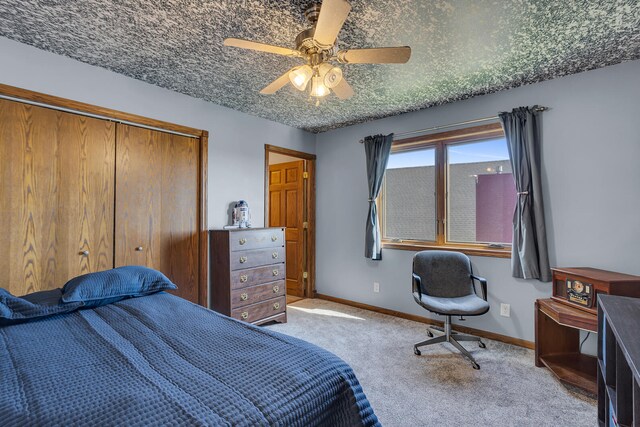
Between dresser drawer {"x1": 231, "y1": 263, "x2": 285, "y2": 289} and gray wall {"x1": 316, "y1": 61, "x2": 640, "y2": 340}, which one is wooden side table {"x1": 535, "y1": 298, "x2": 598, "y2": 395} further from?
dresser drawer {"x1": 231, "y1": 263, "x2": 285, "y2": 289}

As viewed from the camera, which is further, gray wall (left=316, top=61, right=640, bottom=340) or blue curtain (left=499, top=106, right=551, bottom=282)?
blue curtain (left=499, top=106, right=551, bottom=282)

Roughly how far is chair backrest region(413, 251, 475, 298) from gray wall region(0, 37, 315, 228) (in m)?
2.08

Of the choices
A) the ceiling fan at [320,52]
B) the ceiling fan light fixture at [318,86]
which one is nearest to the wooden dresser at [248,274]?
the ceiling fan light fixture at [318,86]

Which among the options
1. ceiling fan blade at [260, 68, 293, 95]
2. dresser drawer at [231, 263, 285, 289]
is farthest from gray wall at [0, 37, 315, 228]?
ceiling fan blade at [260, 68, 293, 95]

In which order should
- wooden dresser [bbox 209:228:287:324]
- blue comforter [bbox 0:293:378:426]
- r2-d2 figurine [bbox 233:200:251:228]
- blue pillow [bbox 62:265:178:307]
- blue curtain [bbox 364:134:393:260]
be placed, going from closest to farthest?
1. blue comforter [bbox 0:293:378:426]
2. blue pillow [bbox 62:265:178:307]
3. wooden dresser [bbox 209:228:287:324]
4. r2-d2 figurine [bbox 233:200:251:228]
5. blue curtain [bbox 364:134:393:260]

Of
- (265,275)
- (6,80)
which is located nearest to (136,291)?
(265,275)

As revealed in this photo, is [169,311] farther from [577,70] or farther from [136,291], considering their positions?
[577,70]

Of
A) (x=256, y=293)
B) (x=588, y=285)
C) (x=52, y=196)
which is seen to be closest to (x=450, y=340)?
(x=588, y=285)

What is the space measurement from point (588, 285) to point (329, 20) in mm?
2626

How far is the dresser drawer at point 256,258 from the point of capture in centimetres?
323

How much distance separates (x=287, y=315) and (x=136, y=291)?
213 centimetres

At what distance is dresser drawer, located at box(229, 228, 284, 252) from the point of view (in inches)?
127

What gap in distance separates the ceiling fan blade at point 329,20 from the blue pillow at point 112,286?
1942mm

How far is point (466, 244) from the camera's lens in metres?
3.43
